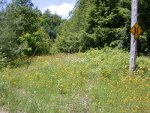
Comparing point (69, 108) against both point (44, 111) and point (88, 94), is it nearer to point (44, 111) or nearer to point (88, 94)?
point (44, 111)

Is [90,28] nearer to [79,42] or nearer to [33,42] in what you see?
[79,42]

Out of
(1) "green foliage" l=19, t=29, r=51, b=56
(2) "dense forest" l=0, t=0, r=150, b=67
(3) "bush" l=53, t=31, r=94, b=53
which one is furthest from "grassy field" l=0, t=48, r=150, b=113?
(1) "green foliage" l=19, t=29, r=51, b=56

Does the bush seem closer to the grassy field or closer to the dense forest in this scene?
the dense forest

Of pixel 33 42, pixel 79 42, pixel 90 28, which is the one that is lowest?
pixel 33 42

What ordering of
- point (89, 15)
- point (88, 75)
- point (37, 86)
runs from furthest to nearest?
point (89, 15)
point (88, 75)
point (37, 86)

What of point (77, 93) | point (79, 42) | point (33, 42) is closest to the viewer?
point (77, 93)

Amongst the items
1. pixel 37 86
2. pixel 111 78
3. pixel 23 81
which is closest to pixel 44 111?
pixel 37 86

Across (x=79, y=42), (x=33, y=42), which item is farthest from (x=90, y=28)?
(x=33, y=42)

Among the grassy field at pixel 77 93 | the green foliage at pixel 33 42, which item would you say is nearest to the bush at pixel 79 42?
the green foliage at pixel 33 42

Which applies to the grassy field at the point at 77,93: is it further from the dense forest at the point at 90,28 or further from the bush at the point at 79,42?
the bush at the point at 79,42

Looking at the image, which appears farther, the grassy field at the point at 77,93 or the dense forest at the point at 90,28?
the dense forest at the point at 90,28

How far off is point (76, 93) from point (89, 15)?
2141 centimetres

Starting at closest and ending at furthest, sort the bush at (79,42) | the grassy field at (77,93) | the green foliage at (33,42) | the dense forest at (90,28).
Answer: the grassy field at (77,93), the dense forest at (90,28), the bush at (79,42), the green foliage at (33,42)

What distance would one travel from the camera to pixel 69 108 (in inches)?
389
